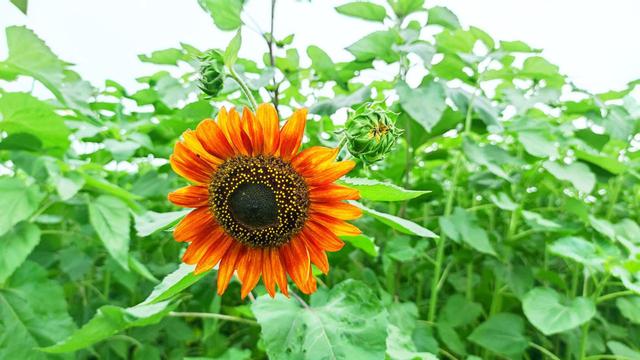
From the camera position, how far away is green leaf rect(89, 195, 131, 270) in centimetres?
81

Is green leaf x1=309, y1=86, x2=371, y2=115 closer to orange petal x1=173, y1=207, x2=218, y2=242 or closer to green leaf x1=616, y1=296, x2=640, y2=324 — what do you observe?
orange petal x1=173, y1=207, x2=218, y2=242

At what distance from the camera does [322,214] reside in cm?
51

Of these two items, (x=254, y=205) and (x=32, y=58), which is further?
(x=32, y=58)

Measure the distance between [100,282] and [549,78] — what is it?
0.99 meters

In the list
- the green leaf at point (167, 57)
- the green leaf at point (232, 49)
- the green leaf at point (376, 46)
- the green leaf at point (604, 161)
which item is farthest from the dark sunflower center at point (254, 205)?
the green leaf at point (604, 161)

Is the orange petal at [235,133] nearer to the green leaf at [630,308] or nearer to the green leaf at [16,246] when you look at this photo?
the green leaf at [16,246]

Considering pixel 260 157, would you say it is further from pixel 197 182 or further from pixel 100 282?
pixel 100 282

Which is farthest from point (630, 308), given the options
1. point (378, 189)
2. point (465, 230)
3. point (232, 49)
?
point (232, 49)

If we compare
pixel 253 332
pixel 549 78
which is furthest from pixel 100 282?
pixel 549 78

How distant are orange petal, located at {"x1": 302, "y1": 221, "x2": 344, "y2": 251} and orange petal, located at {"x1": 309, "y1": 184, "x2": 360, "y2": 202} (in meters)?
0.03

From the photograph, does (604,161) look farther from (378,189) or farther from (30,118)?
(30,118)

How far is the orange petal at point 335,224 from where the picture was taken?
0.50 meters

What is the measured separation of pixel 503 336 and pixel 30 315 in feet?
2.51

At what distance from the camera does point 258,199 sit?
0.52 m
